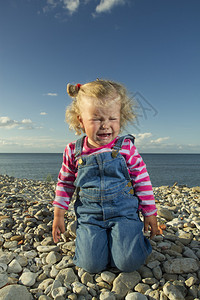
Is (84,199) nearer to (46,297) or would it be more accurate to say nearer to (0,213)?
(46,297)

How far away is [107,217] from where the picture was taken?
2.49 metres

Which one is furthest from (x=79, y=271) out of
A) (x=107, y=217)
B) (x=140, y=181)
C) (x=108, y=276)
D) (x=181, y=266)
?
(x=140, y=181)

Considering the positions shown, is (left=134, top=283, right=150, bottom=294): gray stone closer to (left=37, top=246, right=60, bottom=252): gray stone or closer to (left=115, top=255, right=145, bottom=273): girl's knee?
(left=115, top=255, right=145, bottom=273): girl's knee

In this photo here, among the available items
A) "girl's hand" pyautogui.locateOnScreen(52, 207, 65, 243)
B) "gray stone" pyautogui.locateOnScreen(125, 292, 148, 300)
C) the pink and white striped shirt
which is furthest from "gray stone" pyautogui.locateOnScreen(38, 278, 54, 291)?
the pink and white striped shirt

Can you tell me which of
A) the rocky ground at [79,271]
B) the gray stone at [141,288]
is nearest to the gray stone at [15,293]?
the rocky ground at [79,271]

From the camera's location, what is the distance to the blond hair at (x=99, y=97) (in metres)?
2.61

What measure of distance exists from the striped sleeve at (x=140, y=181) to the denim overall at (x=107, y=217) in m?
0.08

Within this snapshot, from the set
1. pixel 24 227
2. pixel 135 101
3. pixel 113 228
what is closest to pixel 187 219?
pixel 113 228

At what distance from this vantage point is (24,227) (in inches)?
133

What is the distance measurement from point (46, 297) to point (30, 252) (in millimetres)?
845

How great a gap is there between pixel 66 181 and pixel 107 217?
772 mm

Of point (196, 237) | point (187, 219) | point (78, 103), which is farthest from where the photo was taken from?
point (187, 219)

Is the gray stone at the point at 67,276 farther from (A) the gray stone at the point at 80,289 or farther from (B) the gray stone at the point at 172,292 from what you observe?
(B) the gray stone at the point at 172,292

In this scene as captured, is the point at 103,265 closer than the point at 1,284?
No
